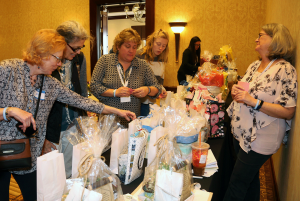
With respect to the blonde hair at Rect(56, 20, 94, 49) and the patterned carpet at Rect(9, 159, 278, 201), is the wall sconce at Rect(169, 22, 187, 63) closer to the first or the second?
the patterned carpet at Rect(9, 159, 278, 201)

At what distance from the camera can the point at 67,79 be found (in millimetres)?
2160

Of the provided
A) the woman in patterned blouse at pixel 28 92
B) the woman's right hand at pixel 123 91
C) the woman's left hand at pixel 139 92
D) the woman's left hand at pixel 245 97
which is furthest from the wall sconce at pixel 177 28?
the woman in patterned blouse at pixel 28 92

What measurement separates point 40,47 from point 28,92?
0.29 metres

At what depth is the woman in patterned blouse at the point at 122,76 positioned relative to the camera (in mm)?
2363

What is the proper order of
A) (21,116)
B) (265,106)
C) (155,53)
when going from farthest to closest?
1. (155,53)
2. (265,106)
3. (21,116)

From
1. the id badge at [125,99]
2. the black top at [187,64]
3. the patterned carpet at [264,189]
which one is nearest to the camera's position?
the id badge at [125,99]

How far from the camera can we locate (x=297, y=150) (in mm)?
1683

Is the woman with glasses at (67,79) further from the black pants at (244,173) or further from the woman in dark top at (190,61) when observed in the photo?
the woman in dark top at (190,61)

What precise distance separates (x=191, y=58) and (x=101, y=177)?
4.11 metres

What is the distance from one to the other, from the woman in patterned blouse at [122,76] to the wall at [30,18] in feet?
15.2

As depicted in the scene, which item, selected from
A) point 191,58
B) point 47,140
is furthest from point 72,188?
point 191,58

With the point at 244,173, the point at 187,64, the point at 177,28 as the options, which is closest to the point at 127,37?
the point at 244,173

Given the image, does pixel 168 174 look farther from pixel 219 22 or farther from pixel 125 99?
pixel 219 22

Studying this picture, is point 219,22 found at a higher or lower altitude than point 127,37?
higher
